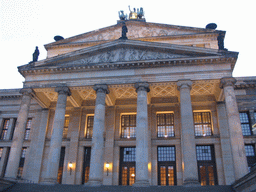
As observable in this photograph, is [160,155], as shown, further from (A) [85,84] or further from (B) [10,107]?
(B) [10,107]

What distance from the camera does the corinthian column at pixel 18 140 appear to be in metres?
25.7

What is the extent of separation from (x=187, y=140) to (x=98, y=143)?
836cm

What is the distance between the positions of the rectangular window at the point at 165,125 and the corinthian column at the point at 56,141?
11.4 meters

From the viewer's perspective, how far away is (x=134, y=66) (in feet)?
89.2

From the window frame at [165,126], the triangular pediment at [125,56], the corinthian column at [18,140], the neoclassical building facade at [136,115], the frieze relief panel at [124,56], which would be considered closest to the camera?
the neoclassical building facade at [136,115]

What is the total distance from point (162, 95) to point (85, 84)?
9570 mm

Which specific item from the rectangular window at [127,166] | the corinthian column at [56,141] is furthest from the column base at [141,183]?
the corinthian column at [56,141]

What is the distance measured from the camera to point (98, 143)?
2492 centimetres

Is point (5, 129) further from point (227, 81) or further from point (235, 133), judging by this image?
point (235, 133)

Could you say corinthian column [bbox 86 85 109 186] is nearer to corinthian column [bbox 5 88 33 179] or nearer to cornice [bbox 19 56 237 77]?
cornice [bbox 19 56 237 77]

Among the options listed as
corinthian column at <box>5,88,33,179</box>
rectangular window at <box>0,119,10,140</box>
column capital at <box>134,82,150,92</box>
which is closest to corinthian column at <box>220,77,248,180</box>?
column capital at <box>134,82,150,92</box>

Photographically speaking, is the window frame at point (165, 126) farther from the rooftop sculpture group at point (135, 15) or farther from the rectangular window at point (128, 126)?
the rooftop sculpture group at point (135, 15)

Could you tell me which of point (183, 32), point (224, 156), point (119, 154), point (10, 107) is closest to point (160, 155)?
point (119, 154)

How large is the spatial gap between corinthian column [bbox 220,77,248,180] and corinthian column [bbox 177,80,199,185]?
3349mm
